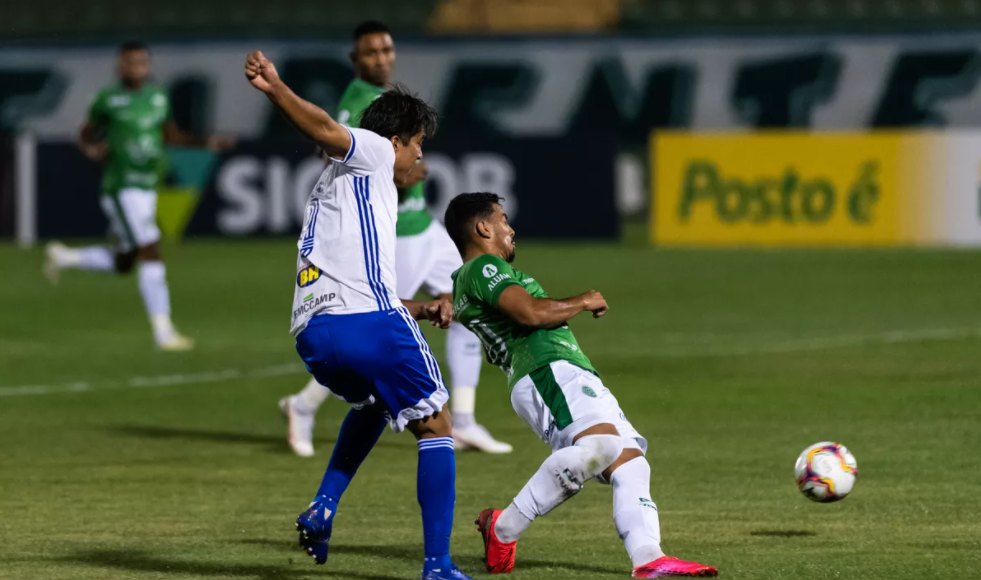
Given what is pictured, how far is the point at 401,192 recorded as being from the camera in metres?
9.05

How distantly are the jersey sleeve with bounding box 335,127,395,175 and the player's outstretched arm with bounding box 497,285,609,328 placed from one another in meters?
0.59

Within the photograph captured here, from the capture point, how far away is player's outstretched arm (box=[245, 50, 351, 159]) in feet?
17.0

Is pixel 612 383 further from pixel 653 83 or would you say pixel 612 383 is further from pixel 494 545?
pixel 653 83

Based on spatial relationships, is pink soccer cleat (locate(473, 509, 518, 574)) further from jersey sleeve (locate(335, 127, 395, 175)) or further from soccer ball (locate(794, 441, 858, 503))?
soccer ball (locate(794, 441, 858, 503))

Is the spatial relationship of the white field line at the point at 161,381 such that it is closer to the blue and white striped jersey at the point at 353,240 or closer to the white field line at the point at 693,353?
the white field line at the point at 693,353

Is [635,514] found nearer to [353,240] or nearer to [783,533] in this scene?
[783,533]

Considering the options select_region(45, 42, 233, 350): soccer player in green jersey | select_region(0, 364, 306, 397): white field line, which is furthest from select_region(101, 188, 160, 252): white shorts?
select_region(0, 364, 306, 397): white field line

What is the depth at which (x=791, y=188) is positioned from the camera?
861 inches

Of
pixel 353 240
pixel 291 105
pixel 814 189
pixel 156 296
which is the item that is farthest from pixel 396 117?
pixel 814 189

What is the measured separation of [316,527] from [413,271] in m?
3.28

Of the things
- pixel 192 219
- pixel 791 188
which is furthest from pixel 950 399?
pixel 192 219

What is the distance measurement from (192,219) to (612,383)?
13.3 metres

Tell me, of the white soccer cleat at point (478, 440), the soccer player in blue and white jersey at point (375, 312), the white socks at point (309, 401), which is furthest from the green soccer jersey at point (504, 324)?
the white socks at point (309, 401)

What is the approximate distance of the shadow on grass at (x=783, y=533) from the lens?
655 cm
